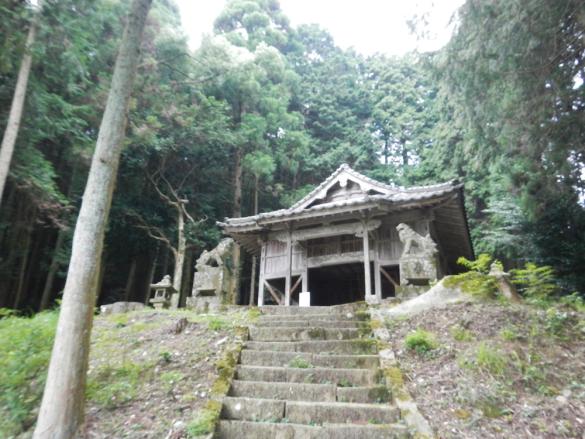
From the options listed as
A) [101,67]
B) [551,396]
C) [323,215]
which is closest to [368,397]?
[551,396]

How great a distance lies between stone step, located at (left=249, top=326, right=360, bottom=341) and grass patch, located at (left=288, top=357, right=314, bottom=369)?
94cm

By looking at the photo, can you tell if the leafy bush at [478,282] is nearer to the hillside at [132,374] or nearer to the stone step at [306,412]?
the stone step at [306,412]

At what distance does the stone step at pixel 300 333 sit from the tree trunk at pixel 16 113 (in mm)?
6925

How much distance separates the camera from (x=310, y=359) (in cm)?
604

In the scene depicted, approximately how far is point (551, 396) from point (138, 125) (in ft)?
55.5

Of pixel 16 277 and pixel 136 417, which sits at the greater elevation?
pixel 16 277

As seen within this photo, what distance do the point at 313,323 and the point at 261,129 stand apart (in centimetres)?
1602

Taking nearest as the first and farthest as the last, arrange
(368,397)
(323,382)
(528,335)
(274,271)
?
(368,397) < (323,382) < (528,335) < (274,271)

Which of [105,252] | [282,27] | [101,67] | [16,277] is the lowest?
[16,277]

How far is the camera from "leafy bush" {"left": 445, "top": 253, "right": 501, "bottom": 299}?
7180mm

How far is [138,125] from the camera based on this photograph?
17.0 metres

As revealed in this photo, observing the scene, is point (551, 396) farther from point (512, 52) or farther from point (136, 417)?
point (512, 52)

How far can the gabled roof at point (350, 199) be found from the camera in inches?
499

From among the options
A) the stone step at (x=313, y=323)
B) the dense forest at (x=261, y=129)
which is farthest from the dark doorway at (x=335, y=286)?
the stone step at (x=313, y=323)
